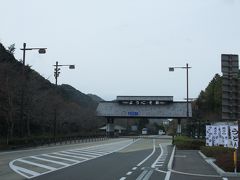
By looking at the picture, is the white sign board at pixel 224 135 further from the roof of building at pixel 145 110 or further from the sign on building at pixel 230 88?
the roof of building at pixel 145 110

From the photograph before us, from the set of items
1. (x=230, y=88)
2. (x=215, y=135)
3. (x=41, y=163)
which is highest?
(x=230, y=88)

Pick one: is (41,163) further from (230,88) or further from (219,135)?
(219,135)

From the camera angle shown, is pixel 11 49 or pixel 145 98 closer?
pixel 11 49

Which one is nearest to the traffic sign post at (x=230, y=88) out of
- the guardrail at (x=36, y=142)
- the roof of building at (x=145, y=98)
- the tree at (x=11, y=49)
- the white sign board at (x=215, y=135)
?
the white sign board at (x=215, y=135)

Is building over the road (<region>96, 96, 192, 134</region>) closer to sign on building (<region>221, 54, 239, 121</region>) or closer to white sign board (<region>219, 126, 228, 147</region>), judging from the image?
white sign board (<region>219, 126, 228, 147</region>)

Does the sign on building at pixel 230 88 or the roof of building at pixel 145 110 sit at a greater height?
the roof of building at pixel 145 110

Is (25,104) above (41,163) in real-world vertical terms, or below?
above

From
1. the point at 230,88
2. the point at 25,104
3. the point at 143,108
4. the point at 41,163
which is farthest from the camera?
the point at 143,108

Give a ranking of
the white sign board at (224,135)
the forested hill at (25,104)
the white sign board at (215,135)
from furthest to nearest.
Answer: the forested hill at (25,104) → the white sign board at (215,135) → the white sign board at (224,135)

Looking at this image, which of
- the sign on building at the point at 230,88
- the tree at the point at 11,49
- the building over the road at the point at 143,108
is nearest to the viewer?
the sign on building at the point at 230,88

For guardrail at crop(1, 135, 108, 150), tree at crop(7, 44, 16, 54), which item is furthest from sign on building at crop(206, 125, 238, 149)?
tree at crop(7, 44, 16, 54)

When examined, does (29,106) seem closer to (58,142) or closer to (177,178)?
(58,142)

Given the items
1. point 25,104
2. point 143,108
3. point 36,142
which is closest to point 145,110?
point 143,108

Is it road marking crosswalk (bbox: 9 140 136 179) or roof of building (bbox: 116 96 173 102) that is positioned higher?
roof of building (bbox: 116 96 173 102)
